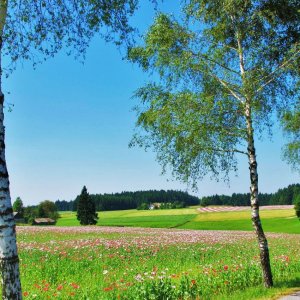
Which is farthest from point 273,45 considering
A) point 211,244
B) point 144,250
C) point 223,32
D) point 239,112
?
point 211,244

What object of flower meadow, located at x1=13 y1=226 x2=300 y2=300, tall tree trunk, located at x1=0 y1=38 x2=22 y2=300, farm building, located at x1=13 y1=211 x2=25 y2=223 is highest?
tall tree trunk, located at x1=0 y1=38 x2=22 y2=300

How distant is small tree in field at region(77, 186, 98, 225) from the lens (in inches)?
3120

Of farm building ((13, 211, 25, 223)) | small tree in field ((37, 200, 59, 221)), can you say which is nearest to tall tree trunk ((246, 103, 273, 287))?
farm building ((13, 211, 25, 223))

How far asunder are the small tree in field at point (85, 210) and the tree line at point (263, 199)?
8731 centimetres

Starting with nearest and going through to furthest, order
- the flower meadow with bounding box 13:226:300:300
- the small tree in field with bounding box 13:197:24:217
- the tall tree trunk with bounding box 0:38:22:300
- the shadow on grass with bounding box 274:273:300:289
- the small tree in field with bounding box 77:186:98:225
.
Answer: the tall tree trunk with bounding box 0:38:22:300 → the flower meadow with bounding box 13:226:300:300 → the shadow on grass with bounding box 274:273:300:289 → the small tree in field with bounding box 77:186:98:225 → the small tree in field with bounding box 13:197:24:217

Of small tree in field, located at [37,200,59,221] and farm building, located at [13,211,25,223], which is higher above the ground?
small tree in field, located at [37,200,59,221]

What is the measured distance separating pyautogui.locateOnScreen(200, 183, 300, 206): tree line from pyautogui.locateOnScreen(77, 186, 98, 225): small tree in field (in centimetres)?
8731

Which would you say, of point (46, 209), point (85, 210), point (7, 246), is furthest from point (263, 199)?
point (7, 246)

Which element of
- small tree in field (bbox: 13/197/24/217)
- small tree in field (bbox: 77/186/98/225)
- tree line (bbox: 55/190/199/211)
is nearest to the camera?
small tree in field (bbox: 77/186/98/225)

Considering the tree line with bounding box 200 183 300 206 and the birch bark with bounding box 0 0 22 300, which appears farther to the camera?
the tree line with bounding box 200 183 300 206

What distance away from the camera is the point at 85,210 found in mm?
79938

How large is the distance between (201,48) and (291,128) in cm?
1357

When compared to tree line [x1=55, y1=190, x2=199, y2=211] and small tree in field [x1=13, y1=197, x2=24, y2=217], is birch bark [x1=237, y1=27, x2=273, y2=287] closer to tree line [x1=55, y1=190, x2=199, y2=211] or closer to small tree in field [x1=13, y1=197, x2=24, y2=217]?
small tree in field [x1=13, y1=197, x2=24, y2=217]

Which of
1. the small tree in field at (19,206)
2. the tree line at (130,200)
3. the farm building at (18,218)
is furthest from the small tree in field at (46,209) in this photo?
the tree line at (130,200)
